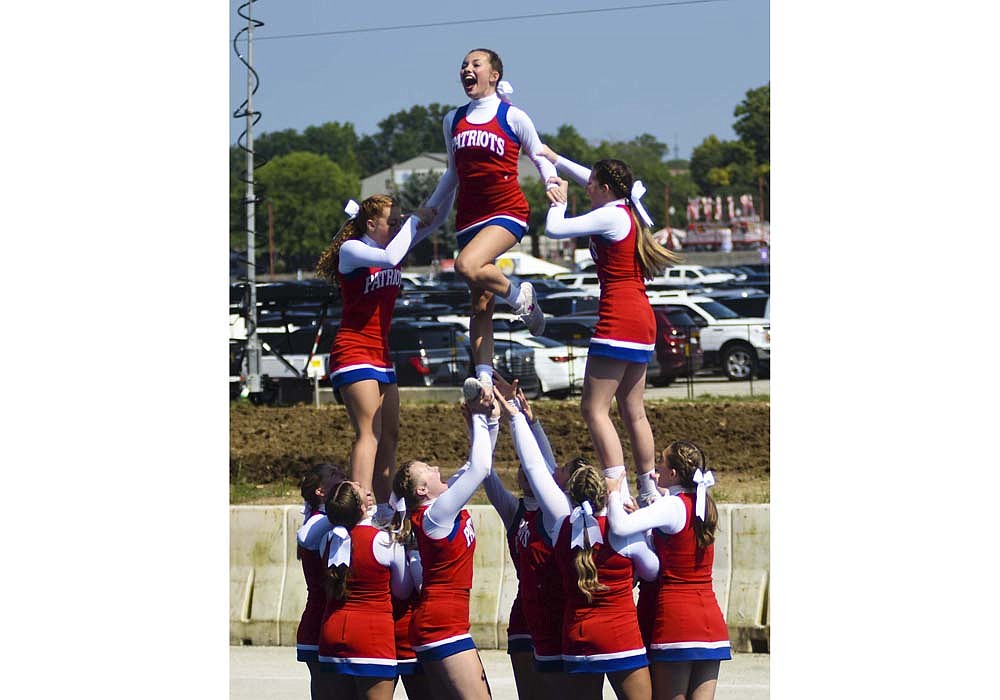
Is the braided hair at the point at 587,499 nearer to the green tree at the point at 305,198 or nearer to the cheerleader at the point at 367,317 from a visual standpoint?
the cheerleader at the point at 367,317

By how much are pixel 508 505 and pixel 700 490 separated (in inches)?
38.8

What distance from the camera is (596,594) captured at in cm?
625

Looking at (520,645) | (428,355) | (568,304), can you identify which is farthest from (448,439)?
(568,304)

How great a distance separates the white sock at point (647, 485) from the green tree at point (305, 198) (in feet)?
209

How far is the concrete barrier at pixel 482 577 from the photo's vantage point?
10328 millimetres

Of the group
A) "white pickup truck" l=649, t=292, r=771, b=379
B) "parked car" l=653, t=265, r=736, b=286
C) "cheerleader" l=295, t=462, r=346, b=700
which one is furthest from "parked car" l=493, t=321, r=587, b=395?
"parked car" l=653, t=265, r=736, b=286

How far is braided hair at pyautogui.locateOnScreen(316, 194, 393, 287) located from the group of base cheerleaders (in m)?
0.01

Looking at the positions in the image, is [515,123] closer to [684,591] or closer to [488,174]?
[488,174]

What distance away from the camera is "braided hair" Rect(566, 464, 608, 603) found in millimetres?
6172

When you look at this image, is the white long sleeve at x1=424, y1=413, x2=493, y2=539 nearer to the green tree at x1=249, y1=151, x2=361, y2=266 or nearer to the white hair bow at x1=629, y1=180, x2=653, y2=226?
the white hair bow at x1=629, y1=180, x2=653, y2=226

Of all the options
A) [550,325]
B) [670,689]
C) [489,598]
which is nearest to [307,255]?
[550,325]

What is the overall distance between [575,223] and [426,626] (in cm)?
203
